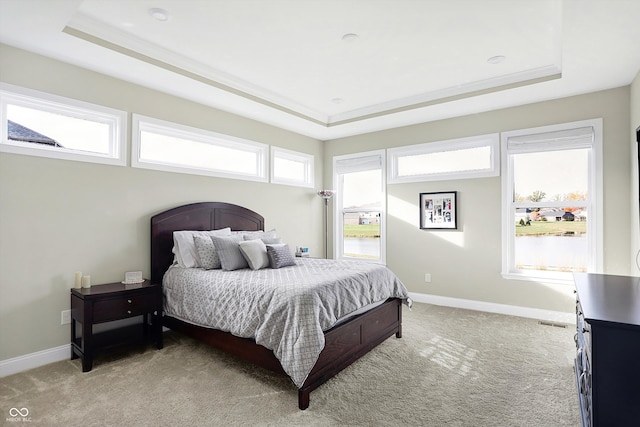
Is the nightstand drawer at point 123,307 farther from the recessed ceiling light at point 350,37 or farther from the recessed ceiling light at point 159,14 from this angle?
the recessed ceiling light at point 350,37

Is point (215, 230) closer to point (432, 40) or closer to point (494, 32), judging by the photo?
point (432, 40)

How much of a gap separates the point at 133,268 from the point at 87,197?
0.83m

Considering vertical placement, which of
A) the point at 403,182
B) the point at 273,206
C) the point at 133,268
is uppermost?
the point at 403,182

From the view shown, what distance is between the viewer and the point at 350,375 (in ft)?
8.78

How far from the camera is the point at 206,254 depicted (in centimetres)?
344

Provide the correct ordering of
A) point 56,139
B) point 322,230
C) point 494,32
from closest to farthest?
point 494,32
point 56,139
point 322,230

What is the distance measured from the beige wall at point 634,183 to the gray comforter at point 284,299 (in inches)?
90.9

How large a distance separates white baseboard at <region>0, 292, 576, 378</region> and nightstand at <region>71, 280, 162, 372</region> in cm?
14

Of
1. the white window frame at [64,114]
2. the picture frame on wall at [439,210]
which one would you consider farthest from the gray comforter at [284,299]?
the picture frame on wall at [439,210]

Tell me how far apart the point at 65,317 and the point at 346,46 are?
11.5 feet

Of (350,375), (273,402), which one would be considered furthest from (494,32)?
(273,402)

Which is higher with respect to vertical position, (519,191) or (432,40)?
(432,40)

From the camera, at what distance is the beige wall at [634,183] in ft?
10.6

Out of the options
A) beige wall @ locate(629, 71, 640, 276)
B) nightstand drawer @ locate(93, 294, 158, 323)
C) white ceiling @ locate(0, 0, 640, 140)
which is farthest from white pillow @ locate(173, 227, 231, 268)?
beige wall @ locate(629, 71, 640, 276)
